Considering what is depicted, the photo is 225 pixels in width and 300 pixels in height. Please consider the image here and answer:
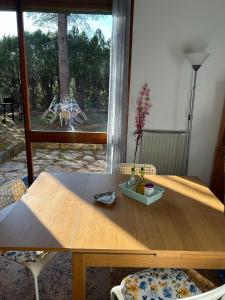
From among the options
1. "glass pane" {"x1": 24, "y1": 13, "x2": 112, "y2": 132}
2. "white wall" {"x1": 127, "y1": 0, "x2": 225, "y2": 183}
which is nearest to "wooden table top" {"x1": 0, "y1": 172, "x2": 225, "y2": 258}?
"white wall" {"x1": 127, "y1": 0, "x2": 225, "y2": 183}

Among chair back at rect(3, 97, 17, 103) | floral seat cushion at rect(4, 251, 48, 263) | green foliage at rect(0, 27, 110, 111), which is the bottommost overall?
floral seat cushion at rect(4, 251, 48, 263)

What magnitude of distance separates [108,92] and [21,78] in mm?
1051

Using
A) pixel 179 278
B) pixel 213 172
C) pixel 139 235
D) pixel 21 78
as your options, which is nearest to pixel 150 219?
pixel 139 235

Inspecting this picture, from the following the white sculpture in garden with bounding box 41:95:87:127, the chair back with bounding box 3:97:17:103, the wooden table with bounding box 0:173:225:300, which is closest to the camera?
the wooden table with bounding box 0:173:225:300

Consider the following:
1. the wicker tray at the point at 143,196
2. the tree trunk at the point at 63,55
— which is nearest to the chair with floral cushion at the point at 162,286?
the wicker tray at the point at 143,196

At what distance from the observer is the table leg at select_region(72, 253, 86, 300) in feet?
3.85

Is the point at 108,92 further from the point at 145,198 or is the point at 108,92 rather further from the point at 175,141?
the point at 145,198

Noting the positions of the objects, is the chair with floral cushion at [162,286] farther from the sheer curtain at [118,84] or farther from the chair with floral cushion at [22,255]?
the sheer curtain at [118,84]

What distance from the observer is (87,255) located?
3.87ft

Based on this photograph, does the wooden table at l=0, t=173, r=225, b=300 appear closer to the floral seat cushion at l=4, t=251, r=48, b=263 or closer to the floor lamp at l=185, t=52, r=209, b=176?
the floral seat cushion at l=4, t=251, r=48, b=263

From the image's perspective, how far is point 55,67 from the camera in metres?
2.88

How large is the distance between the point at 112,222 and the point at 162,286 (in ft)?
1.36

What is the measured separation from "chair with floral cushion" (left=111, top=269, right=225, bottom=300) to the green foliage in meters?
2.10

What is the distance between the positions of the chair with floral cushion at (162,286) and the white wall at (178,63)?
1.80m
